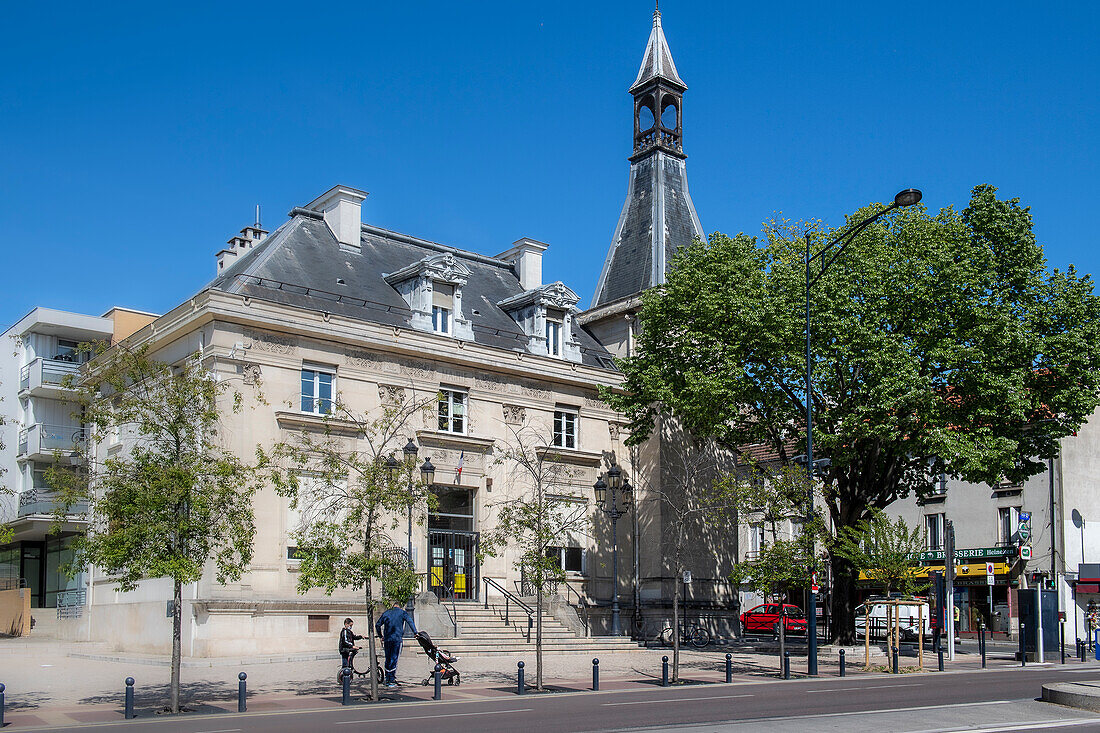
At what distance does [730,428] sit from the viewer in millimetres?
36156

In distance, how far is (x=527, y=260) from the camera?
1804 inches

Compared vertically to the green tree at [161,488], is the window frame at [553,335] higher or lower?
higher

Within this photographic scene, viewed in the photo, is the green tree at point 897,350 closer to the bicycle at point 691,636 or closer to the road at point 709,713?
the bicycle at point 691,636

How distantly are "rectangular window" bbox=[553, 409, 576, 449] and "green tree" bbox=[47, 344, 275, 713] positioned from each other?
2028 centimetres

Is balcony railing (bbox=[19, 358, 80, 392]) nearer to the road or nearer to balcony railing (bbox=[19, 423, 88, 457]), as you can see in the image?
balcony railing (bbox=[19, 423, 88, 457])

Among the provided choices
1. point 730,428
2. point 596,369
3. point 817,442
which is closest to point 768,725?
point 817,442

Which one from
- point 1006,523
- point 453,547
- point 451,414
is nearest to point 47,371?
point 451,414

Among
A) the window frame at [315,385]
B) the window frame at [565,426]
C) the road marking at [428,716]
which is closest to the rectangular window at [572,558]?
the window frame at [565,426]

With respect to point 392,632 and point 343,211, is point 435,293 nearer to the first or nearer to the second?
point 343,211

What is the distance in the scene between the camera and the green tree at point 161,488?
738 inches

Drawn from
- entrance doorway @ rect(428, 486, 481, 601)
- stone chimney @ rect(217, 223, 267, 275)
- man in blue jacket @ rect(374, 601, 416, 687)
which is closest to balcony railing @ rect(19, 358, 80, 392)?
stone chimney @ rect(217, 223, 267, 275)

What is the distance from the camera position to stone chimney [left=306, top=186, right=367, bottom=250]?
3931 centimetres

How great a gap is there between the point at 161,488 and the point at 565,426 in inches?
895

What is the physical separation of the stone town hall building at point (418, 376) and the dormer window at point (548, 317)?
0.06 meters
